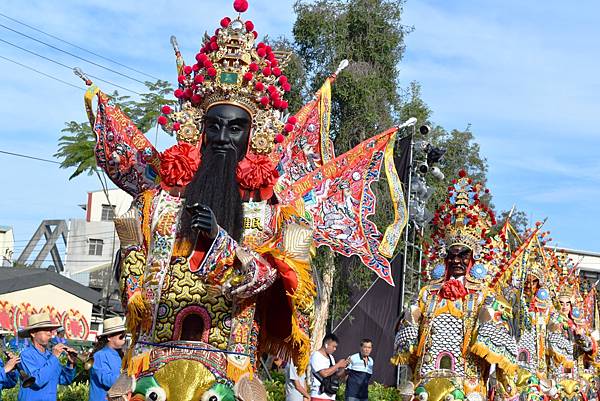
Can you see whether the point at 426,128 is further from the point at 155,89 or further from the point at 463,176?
the point at 463,176

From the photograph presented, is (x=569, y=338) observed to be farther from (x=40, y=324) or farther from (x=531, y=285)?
(x=40, y=324)

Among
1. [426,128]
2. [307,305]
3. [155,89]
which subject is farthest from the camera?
[155,89]

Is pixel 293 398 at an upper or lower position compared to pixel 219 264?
lower

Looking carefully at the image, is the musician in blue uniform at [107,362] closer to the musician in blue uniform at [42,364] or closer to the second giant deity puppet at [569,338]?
the musician in blue uniform at [42,364]

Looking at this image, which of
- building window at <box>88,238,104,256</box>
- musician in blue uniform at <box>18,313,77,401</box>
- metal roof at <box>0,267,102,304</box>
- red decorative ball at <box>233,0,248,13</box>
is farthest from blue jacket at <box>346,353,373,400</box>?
building window at <box>88,238,104,256</box>

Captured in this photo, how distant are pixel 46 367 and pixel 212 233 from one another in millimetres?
3006

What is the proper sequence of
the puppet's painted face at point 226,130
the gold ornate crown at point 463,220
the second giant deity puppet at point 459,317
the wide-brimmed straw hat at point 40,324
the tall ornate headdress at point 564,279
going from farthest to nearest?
the tall ornate headdress at point 564,279 → the gold ornate crown at point 463,220 → the second giant deity puppet at point 459,317 → the wide-brimmed straw hat at point 40,324 → the puppet's painted face at point 226,130

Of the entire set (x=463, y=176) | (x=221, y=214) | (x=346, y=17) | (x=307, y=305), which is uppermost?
(x=346, y=17)

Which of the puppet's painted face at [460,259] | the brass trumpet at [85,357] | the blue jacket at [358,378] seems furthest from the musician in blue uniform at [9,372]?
Answer: the blue jacket at [358,378]

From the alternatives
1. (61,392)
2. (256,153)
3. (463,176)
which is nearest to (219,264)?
(256,153)

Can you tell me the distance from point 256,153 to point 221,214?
0.47 meters

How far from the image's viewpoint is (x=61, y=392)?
10.1 m

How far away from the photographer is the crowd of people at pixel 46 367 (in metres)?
7.18

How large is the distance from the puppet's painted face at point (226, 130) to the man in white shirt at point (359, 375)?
17.1ft
